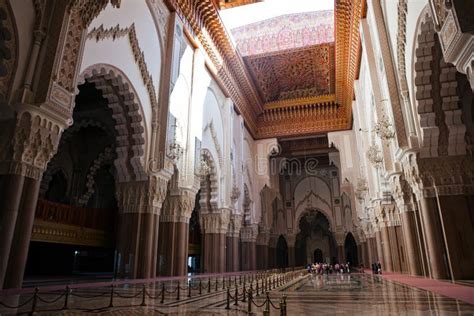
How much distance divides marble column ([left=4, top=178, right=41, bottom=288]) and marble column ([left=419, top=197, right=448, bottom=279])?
271 inches

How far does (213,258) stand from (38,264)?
5.76m

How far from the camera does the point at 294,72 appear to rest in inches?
646

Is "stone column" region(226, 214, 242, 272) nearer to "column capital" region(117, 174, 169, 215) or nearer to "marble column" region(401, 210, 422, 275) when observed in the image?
"column capital" region(117, 174, 169, 215)

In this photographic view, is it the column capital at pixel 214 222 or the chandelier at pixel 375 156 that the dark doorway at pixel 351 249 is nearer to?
the column capital at pixel 214 222

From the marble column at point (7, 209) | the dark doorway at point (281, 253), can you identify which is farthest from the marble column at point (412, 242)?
the dark doorway at point (281, 253)

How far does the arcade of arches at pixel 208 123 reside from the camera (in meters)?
5.06

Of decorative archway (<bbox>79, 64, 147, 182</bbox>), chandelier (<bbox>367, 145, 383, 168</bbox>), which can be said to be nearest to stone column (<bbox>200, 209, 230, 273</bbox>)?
decorative archway (<bbox>79, 64, 147, 182</bbox>)

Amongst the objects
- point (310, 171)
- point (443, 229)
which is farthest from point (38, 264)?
point (310, 171)

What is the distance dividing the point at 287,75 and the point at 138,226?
449 inches

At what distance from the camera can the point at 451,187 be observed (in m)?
6.57

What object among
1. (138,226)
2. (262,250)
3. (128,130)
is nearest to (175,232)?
(138,226)

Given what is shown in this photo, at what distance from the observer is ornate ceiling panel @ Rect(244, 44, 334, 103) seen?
1484cm

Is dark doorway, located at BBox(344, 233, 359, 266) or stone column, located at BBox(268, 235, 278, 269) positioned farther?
dark doorway, located at BBox(344, 233, 359, 266)

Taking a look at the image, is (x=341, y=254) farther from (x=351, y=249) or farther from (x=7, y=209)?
(x=7, y=209)
